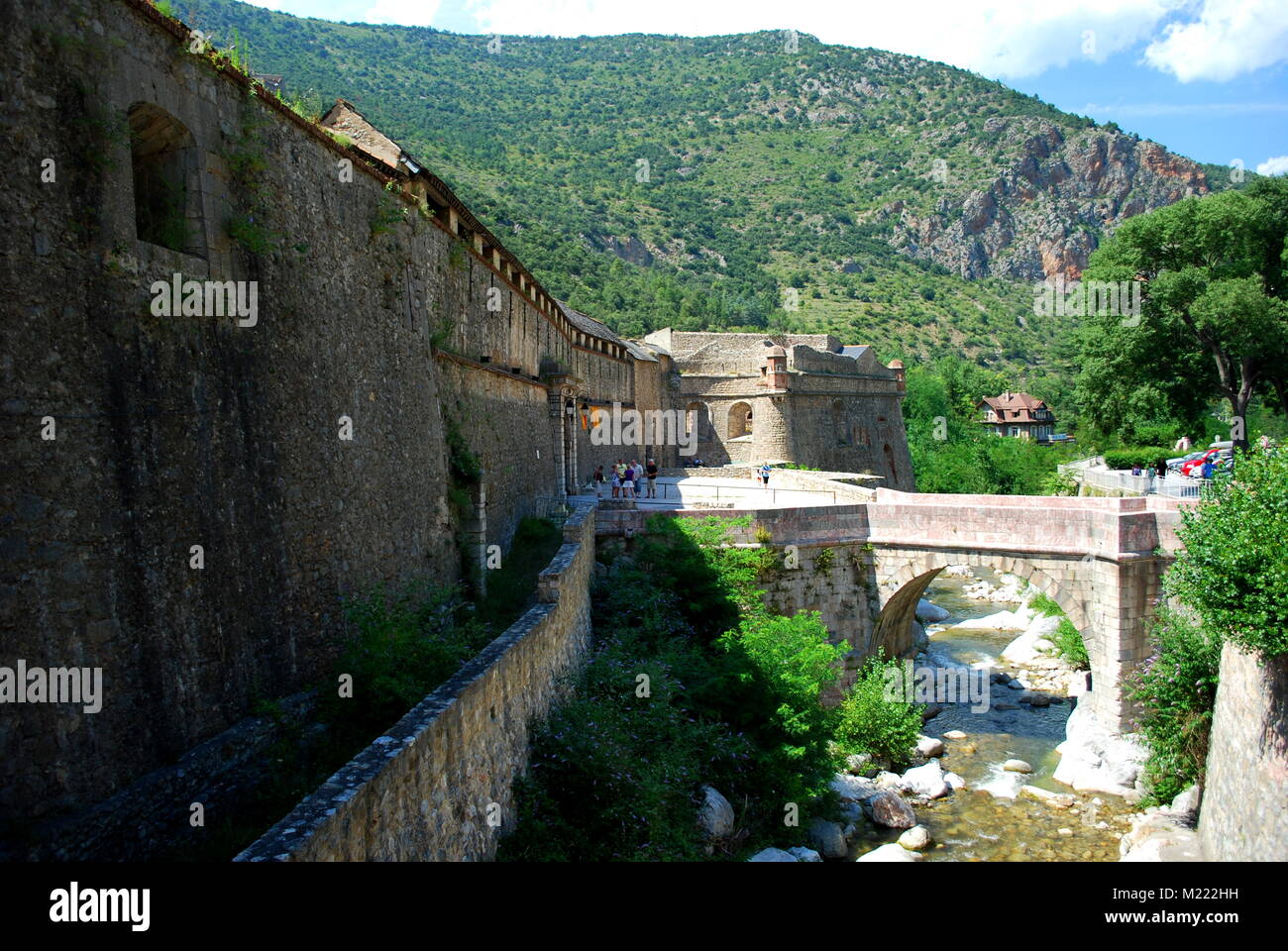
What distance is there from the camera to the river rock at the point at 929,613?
28653 mm

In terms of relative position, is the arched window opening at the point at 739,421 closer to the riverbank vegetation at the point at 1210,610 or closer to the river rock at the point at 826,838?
the riverbank vegetation at the point at 1210,610

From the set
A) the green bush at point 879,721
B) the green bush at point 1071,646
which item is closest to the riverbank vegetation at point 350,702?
the green bush at point 879,721

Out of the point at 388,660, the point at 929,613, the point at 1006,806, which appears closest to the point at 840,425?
the point at 929,613

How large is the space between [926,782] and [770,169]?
4502 inches

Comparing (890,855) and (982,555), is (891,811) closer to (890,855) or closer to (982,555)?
(890,855)

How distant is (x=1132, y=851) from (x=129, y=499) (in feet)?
Answer: 48.0

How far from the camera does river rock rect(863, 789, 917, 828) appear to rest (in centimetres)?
1483

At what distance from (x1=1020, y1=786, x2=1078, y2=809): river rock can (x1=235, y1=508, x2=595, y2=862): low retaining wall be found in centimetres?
1050

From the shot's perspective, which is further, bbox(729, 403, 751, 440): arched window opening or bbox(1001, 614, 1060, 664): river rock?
bbox(729, 403, 751, 440): arched window opening

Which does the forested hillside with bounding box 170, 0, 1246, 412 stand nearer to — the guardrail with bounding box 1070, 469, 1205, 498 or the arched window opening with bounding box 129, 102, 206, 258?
the guardrail with bounding box 1070, 469, 1205, 498

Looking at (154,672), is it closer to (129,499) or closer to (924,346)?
(129,499)

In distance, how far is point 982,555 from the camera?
61.1 feet

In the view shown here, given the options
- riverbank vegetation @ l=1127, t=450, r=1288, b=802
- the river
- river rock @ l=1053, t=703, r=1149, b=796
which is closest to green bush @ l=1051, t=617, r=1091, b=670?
the river

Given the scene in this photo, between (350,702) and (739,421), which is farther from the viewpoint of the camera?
(739,421)
